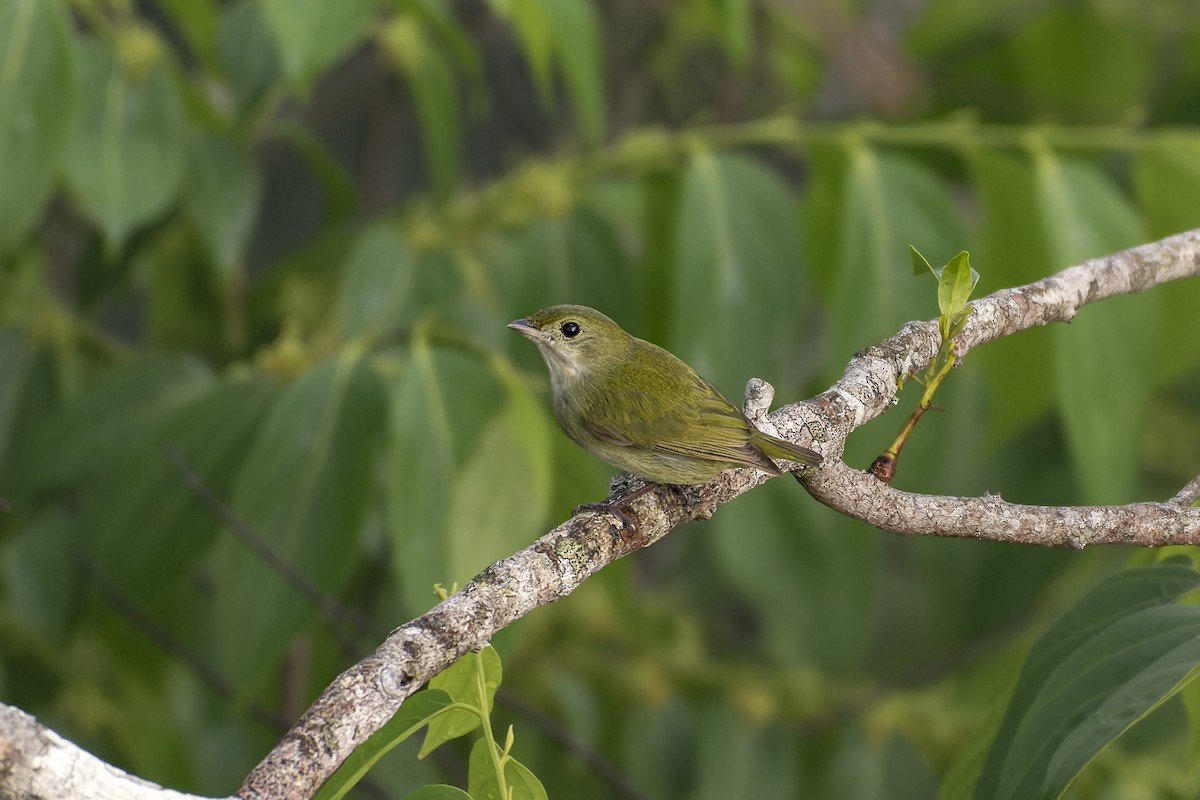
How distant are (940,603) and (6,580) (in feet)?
9.72

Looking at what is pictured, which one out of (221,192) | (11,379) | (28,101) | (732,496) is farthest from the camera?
(11,379)

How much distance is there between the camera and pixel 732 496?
6.43ft

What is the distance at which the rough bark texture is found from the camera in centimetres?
110

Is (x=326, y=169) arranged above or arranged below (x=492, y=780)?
above

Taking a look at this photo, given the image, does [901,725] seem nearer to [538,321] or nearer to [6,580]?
[538,321]

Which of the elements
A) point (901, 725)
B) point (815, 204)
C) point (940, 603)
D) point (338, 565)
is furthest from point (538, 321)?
point (940, 603)

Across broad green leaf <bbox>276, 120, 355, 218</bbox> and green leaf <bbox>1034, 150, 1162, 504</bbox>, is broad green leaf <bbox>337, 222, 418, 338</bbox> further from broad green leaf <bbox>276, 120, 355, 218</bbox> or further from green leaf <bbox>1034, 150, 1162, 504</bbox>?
green leaf <bbox>1034, 150, 1162, 504</bbox>

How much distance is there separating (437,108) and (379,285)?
563 millimetres

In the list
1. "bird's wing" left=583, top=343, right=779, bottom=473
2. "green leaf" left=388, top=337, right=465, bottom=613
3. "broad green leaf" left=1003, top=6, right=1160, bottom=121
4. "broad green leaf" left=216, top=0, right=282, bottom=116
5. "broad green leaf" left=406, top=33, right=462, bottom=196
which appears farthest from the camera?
"broad green leaf" left=1003, top=6, right=1160, bottom=121

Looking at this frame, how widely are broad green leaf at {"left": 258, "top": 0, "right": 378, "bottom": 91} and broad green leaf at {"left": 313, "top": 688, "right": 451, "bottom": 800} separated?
1.44 metres

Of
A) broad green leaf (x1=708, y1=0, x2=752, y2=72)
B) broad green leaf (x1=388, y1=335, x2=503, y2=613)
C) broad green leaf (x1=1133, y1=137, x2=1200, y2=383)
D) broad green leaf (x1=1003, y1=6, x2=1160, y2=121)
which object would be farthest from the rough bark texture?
broad green leaf (x1=1003, y1=6, x2=1160, y2=121)

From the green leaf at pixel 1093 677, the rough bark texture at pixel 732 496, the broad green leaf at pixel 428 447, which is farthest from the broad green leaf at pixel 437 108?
the green leaf at pixel 1093 677

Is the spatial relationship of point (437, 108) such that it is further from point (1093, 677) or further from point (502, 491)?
point (1093, 677)

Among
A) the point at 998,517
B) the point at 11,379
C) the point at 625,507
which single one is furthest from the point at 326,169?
the point at 998,517
